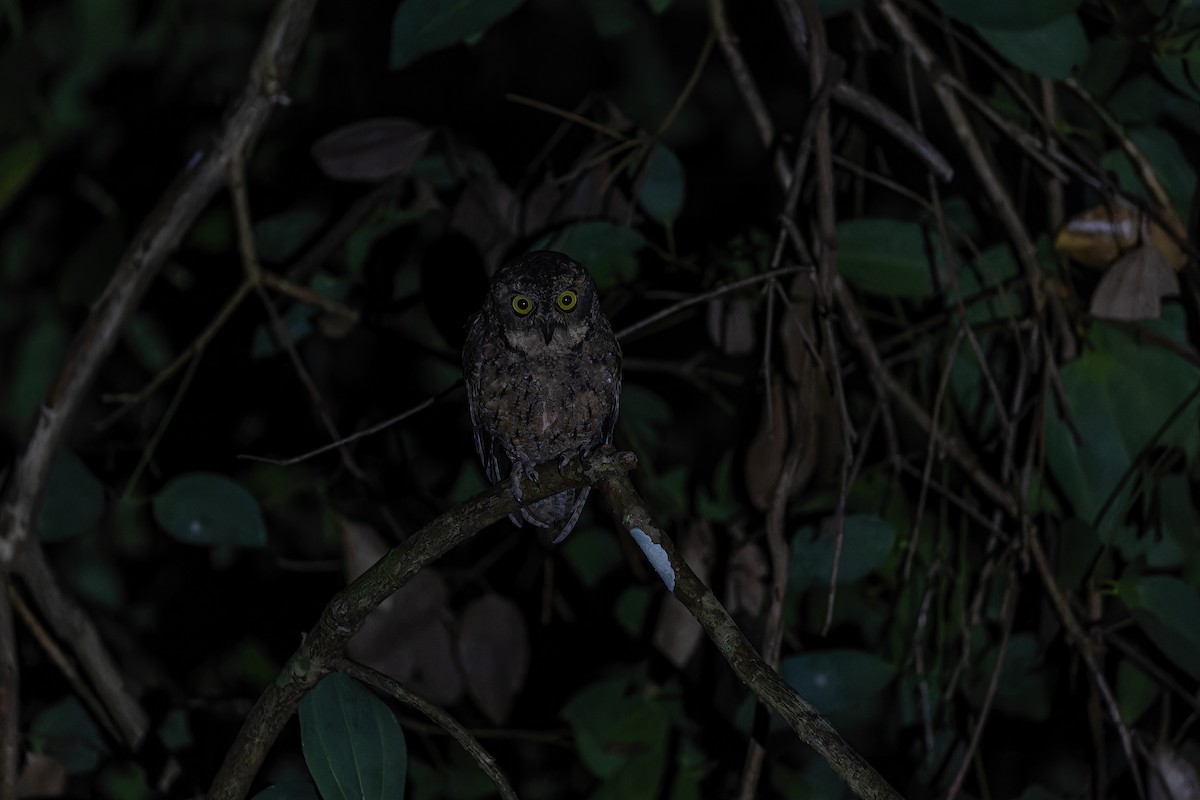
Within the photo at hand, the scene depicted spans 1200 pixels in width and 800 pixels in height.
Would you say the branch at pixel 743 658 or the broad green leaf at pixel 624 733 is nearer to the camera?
the branch at pixel 743 658

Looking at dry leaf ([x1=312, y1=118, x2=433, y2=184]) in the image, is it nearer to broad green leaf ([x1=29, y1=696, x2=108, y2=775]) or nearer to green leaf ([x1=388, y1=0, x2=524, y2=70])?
green leaf ([x1=388, y1=0, x2=524, y2=70])

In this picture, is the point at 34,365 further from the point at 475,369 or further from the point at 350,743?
the point at 350,743

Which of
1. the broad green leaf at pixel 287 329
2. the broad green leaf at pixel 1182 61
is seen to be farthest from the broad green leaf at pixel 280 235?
the broad green leaf at pixel 1182 61

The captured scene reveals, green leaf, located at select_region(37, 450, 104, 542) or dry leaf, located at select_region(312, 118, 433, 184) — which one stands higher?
dry leaf, located at select_region(312, 118, 433, 184)

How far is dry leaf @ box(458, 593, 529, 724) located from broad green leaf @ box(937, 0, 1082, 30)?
4.12ft

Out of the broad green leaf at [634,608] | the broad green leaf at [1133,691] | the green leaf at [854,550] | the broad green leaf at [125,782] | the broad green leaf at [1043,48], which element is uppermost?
the broad green leaf at [1043,48]

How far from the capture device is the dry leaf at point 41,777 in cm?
207

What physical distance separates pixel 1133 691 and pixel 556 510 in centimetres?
106

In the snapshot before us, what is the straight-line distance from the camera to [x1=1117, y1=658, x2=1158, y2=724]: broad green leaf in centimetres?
190

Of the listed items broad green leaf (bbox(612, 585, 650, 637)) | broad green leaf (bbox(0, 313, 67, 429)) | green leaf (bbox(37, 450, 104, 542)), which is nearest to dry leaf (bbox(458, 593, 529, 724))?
broad green leaf (bbox(612, 585, 650, 637))

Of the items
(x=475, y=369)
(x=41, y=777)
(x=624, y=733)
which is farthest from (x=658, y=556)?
(x=41, y=777)

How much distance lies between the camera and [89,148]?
283cm

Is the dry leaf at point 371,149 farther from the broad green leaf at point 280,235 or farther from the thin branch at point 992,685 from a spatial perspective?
the thin branch at point 992,685

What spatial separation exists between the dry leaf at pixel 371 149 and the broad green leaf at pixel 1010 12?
36.9 inches
